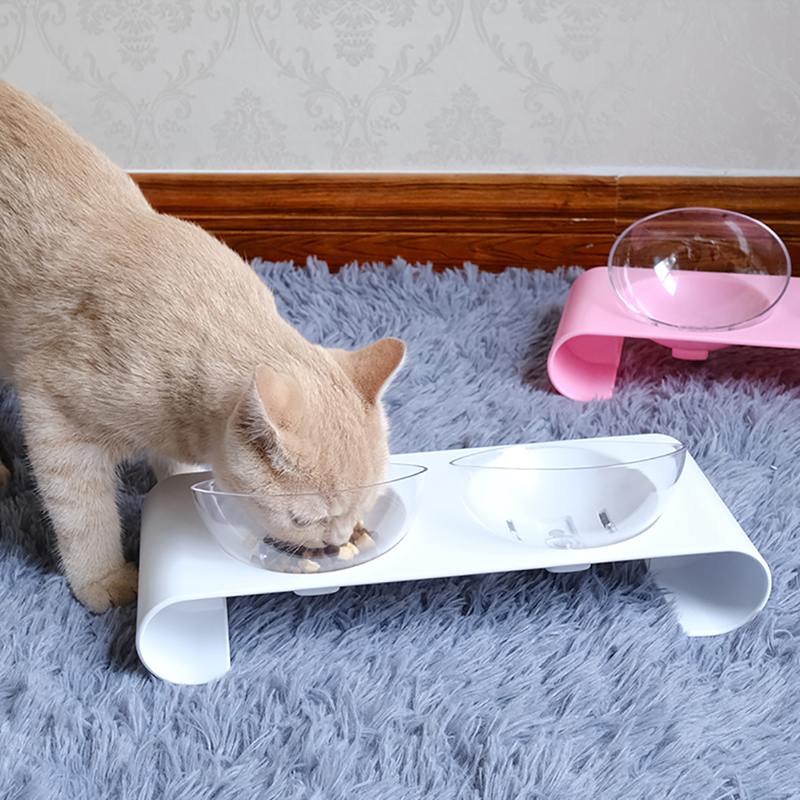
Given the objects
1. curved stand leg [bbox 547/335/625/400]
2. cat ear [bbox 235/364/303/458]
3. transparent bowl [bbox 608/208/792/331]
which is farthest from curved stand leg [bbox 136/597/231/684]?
transparent bowl [bbox 608/208/792/331]

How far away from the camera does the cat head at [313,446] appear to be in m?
1.06

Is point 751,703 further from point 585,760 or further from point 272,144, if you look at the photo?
point 272,144

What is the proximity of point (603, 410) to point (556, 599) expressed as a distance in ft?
1.32

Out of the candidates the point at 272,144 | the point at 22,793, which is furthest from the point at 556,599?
the point at 272,144

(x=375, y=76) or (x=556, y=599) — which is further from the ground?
(x=375, y=76)

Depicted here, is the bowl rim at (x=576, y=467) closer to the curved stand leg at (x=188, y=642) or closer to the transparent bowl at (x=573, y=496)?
the transparent bowl at (x=573, y=496)

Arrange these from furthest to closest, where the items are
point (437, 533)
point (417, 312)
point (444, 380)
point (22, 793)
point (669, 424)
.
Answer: point (417, 312), point (444, 380), point (669, 424), point (437, 533), point (22, 793)

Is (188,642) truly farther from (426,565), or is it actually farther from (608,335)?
(608,335)

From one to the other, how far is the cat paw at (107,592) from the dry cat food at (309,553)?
0.21 meters

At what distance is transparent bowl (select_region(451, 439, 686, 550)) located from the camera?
1216 mm

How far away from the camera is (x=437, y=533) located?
1217 mm

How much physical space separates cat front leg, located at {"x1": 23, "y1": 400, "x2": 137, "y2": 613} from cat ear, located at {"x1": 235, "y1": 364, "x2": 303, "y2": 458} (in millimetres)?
248

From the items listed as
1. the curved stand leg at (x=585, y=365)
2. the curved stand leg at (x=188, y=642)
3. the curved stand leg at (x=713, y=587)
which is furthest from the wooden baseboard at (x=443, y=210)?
the curved stand leg at (x=188, y=642)

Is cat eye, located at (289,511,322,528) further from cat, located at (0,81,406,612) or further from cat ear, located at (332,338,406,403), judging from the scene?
cat ear, located at (332,338,406,403)
